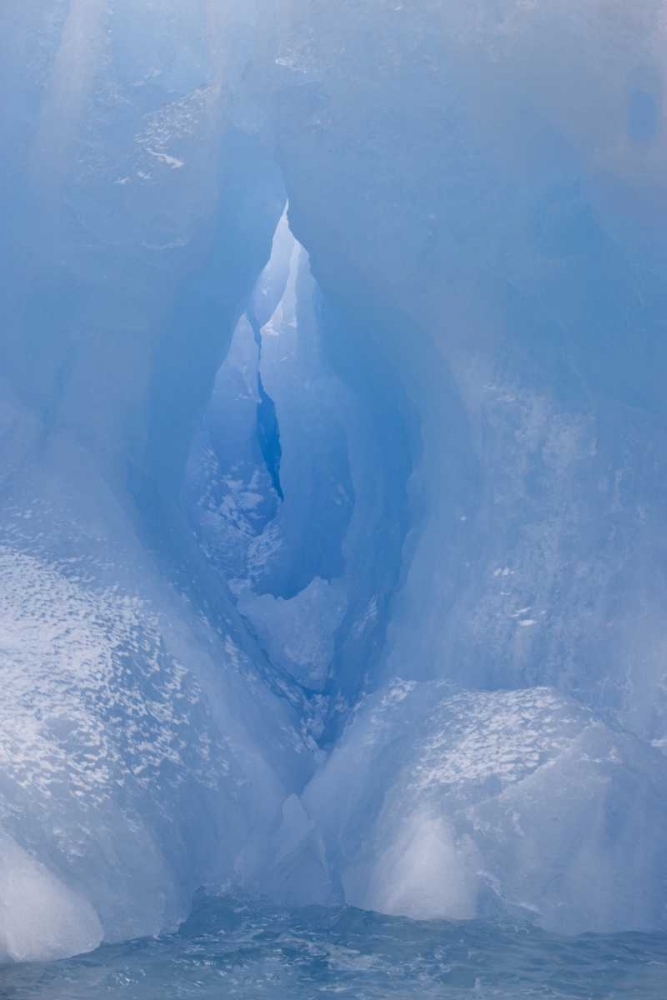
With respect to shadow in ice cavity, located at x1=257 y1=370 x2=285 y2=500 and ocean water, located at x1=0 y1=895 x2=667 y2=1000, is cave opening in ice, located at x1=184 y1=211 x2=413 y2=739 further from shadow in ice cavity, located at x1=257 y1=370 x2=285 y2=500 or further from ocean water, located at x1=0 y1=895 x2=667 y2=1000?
ocean water, located at x1=0 y1=895 x2=667 y2=1000

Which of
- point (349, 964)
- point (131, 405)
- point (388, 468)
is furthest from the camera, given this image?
point (388, 468)

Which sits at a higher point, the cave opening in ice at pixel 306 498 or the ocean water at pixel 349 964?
the cave opening in ice at pixel 306 498

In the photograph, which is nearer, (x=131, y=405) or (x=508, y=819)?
(x=508, y=819)

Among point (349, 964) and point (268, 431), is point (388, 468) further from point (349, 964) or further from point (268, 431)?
point (349, 964)

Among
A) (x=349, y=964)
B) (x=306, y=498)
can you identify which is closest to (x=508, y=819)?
(x=349, y=964)

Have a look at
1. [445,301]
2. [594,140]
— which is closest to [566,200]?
[594,140]

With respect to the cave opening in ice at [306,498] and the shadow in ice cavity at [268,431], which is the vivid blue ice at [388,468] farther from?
the shadow in ice cavity at [268,431]

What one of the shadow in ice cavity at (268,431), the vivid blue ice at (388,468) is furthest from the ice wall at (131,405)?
the shadow in ice cavity at (268,431)
